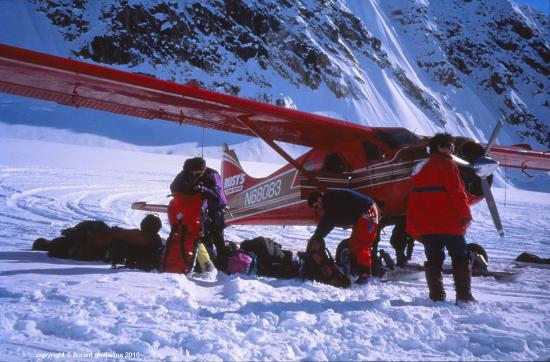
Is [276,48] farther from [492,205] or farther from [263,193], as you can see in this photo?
[492,205]

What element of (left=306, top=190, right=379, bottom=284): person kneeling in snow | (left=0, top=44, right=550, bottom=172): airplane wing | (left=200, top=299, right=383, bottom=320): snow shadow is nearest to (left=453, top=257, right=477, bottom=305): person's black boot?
(left=200, top=299, right=383, bottom=320): snow shadow

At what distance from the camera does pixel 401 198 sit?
484 centimetres

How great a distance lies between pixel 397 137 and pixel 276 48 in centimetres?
A: 8002

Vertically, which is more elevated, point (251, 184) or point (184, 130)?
point (184, 130)

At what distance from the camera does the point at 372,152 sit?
5410 millimetres

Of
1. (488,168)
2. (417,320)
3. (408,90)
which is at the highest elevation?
(408,90)

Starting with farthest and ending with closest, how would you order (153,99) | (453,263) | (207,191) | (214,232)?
1. (153,99)
2. (214,232)
3. (207,191)
4. (453,263)

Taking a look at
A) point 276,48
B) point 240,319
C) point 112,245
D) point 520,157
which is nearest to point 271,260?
point 112,245

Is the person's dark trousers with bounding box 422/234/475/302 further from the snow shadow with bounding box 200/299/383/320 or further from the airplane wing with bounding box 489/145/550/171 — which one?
the airplane wing with bounding box 489/145/550/171

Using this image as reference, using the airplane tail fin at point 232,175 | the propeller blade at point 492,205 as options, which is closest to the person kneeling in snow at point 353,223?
the propeller blade at point 492,205

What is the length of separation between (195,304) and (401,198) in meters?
3.12

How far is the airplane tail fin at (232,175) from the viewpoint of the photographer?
27.8 ft

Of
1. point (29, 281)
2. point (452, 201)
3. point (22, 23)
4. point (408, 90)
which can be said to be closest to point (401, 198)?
point (452, 201)

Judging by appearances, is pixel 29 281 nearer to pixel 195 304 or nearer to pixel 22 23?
pixel 195 304
